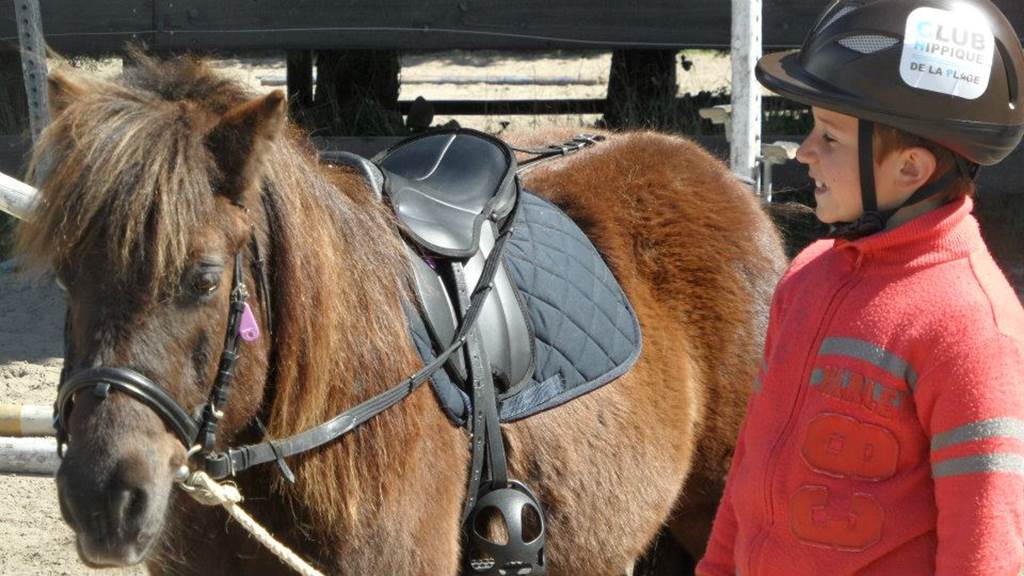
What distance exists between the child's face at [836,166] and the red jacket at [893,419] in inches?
2.0

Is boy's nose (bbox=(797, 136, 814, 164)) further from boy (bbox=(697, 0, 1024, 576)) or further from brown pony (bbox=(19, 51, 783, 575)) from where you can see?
brown pony (bbox=(19, 51, 783, 575))

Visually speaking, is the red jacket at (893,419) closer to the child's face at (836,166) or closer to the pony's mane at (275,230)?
the child's face at (836,166)

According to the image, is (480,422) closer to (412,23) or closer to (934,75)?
(934,75)

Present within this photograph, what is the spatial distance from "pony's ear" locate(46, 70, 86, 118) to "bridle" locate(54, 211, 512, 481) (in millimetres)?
379

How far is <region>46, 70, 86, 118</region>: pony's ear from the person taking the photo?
80.7 inches

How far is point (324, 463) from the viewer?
2.15 m

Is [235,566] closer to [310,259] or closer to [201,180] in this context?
[310,259]

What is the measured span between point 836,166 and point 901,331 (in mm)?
264

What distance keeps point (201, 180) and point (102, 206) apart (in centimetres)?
15

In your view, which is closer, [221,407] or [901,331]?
[901,331]

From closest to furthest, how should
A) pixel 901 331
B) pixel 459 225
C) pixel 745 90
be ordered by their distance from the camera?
pixel 901 331
pixel 459 225
pixel 745 90

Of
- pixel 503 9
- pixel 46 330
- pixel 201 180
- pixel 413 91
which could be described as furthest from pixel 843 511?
pixel 413 91

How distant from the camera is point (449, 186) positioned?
2729 millimetres

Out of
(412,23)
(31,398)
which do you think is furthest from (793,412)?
(412,23)
